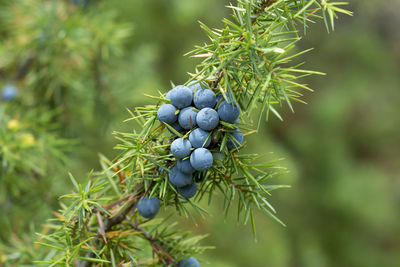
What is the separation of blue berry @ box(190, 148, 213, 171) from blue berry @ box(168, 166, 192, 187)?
0.03m

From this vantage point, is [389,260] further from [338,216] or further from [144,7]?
[144,7]

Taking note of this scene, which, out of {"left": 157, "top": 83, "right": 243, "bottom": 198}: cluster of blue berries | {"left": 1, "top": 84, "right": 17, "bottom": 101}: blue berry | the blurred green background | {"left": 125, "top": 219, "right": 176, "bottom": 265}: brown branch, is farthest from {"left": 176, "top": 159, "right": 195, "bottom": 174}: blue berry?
the blurred green background

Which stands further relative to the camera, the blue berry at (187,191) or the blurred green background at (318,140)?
the blurred green background at (318,140)

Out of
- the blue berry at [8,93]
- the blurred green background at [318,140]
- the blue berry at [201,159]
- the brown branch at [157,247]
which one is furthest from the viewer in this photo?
the blurred green background at [318,140]

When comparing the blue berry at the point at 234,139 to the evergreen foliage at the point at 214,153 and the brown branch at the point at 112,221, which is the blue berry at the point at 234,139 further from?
the brown branch at the point at 112,221

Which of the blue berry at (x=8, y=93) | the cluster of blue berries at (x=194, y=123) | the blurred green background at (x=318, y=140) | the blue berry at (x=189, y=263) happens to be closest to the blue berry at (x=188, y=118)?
the cluster of blue berries at (x=194, y=123)

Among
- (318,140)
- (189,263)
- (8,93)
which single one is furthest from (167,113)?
(318,140)

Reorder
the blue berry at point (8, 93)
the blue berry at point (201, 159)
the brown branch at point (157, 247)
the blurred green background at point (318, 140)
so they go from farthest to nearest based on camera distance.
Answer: the blurred green background at point (318, 140), the blue berry at point (8, 93), the brown branch at point (157, 247), the blue berry at point (201, 159)

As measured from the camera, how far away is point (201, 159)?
0.45 metres

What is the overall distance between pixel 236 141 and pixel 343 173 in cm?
276

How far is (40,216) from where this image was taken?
3.30 feet

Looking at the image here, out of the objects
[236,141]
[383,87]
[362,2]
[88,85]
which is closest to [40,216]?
[88,85]

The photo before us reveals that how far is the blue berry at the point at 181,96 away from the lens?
1.56 ft

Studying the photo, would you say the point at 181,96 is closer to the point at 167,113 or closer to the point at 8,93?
the point at 167,113
